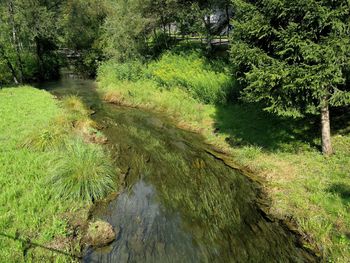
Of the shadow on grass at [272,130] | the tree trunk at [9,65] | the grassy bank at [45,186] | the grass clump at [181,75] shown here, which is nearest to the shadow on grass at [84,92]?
the grass clump at [181,75]

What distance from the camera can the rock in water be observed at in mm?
6525

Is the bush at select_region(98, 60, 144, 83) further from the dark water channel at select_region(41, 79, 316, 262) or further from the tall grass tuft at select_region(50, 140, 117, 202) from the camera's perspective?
the tall grass tuft at select_region(50, 140, 117, 202)

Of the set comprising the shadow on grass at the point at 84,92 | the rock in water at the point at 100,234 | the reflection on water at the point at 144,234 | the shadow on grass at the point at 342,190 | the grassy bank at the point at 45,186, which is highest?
the shadow on grass at the point at 84,92

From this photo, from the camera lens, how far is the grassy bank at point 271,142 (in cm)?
701

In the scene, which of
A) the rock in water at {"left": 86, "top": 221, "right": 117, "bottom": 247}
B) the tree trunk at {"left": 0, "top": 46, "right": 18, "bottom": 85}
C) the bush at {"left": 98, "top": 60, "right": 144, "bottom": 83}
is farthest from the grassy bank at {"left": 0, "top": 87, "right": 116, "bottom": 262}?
the tree trunk at {"left": 0, "top": 46, "right": 18, "bottom": 85}

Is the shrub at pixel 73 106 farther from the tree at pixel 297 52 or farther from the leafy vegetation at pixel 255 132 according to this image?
the tree at pixel 297 52

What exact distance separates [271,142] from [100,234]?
7.41 m

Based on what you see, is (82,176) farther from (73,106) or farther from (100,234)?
(73,106)

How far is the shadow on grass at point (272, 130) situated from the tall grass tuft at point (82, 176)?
567cm

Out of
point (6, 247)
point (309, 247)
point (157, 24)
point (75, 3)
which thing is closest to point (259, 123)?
point (309, 247)

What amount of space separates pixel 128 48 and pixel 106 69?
116 inches

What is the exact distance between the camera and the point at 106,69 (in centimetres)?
2903

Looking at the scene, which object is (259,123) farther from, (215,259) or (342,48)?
(215,259)

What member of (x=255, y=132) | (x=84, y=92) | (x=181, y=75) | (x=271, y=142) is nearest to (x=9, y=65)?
(x=84, y=92)
